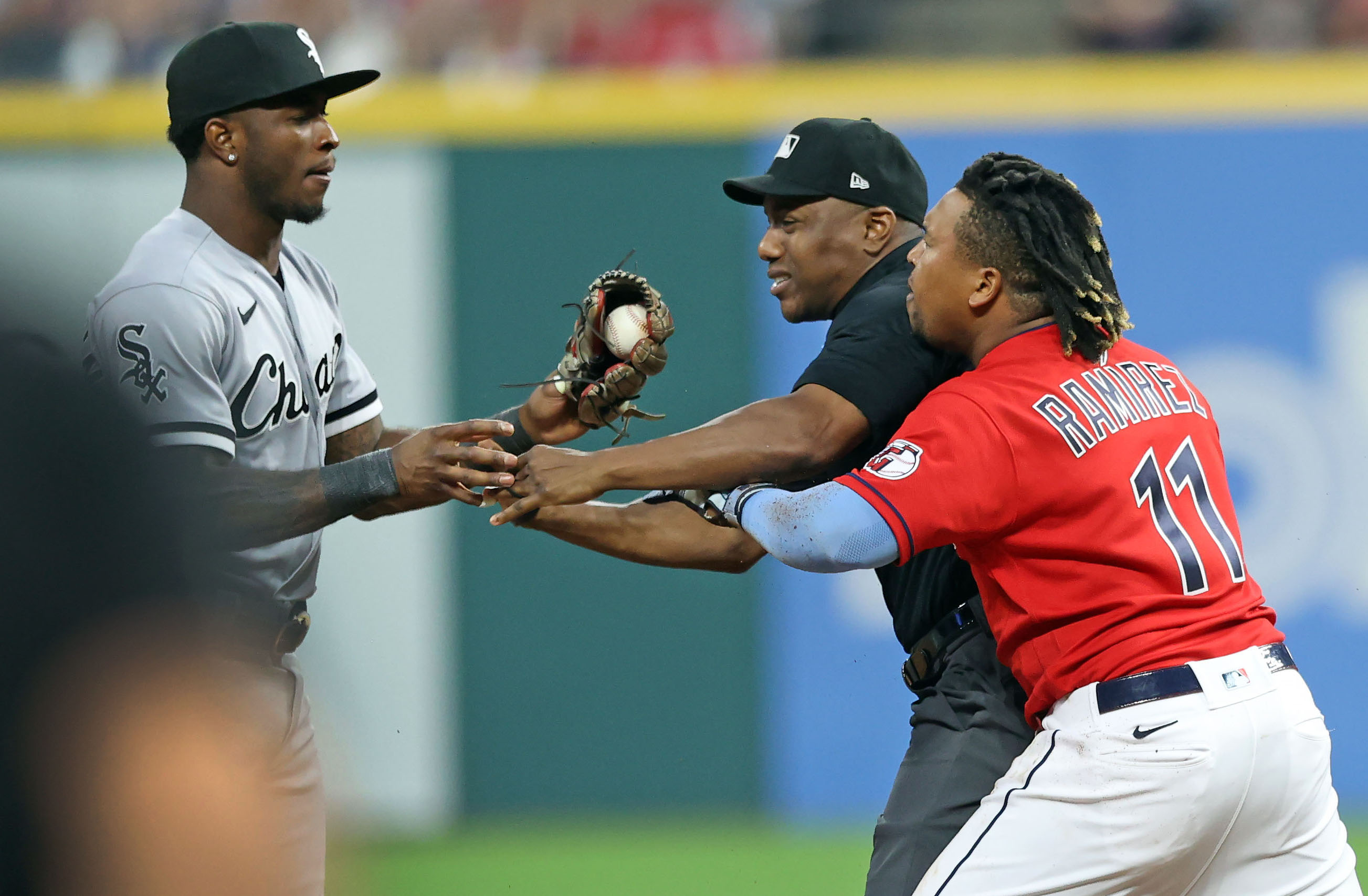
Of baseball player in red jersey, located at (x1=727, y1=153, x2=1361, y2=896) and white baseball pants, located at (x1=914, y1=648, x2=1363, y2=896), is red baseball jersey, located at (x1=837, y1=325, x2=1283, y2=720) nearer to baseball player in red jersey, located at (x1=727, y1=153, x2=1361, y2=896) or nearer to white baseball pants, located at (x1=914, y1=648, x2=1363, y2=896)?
baseball player in red jersey, located at (x1=727, y1=153, x2=1361, y2=896)

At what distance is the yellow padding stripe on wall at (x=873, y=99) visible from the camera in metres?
7.88

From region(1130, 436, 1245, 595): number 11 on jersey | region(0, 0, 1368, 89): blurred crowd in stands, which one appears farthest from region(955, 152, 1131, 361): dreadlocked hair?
region(0, 0, 1368, 89): blurred crowd in stands

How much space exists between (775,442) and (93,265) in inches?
94.6

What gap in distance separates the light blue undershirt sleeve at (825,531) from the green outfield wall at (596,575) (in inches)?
172

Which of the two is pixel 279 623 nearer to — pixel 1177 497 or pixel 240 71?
pixel 240 71

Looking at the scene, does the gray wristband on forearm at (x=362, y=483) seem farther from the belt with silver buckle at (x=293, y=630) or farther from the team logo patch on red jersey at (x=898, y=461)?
the team logo patch on red jersey at (x=898, y=461)

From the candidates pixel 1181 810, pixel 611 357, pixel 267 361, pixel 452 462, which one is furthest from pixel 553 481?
pixel 1181 810

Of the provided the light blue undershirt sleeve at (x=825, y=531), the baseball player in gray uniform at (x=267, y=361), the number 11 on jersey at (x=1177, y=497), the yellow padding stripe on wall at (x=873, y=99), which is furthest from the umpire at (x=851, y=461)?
the yellow padding stripe on wall at (x=873, y=99)

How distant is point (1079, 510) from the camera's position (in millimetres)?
3105

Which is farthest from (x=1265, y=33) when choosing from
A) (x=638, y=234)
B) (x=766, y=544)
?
(x=766, y=544)

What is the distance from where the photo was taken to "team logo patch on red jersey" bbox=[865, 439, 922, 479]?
3.14 m

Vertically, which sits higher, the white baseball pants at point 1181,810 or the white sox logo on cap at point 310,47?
the white sox logo on cap at point 310,47

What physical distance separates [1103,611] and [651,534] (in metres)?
1.18

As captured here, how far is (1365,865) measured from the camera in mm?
6809
